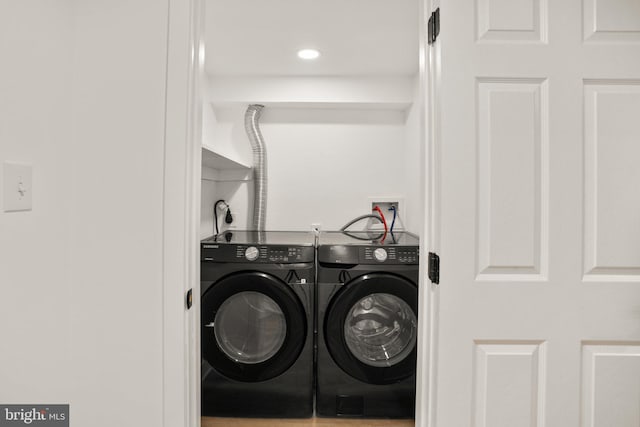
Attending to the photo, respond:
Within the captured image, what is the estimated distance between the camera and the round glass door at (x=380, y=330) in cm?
199

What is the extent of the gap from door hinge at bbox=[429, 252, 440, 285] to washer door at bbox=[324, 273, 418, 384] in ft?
2.44

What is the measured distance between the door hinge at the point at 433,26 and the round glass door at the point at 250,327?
55.4 inches

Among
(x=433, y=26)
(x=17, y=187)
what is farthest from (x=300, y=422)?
(x=433, y=26)

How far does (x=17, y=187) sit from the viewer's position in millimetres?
862

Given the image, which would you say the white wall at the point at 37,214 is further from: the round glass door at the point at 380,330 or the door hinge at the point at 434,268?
the round glass door at the point at 380,330

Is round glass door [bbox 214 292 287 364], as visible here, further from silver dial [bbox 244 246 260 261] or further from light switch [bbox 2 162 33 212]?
light switch [bbox 2 162 33 212]

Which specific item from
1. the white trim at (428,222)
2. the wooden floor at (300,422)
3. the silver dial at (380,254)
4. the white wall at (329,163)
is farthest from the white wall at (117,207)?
the white wall at (329,163)

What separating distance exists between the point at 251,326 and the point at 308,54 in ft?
5.30

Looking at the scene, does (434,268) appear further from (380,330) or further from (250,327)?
(250,327)

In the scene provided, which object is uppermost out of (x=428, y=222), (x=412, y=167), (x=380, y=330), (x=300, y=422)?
(x=412, y=167)

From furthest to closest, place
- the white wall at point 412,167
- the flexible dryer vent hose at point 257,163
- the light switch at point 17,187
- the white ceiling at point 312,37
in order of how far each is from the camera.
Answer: the flexible dryer vent hose at point 257,163 → the white wall at point 412,167 → the white ceiling at point 312,37 → the light switch at point 17,187

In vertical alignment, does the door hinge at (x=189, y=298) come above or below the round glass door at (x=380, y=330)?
above

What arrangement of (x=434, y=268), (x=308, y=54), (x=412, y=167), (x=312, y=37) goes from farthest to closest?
(x=412, y=167) < (x=308, y=54) < (x=312, y=37) < (x=434, y=268)

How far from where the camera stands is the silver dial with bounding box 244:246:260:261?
1.98 meters
